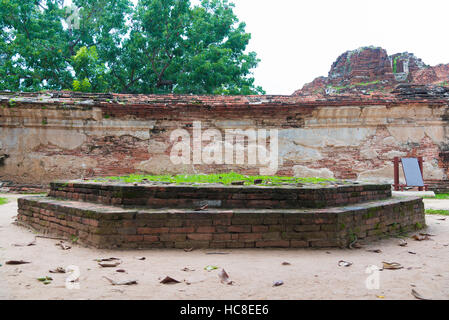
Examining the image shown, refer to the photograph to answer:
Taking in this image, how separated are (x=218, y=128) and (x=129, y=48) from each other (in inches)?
338

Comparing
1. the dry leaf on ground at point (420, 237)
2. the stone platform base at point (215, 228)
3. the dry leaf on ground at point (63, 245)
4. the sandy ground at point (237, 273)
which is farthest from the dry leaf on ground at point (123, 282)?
the dry leaf on ground at point (420, 237)

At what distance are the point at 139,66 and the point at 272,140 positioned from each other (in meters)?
9.53

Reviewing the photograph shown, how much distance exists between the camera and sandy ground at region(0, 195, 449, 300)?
2.12 meters

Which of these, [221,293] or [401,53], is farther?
[401,53]

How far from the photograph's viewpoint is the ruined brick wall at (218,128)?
8.64 m

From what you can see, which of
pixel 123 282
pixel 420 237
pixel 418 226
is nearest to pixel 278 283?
pixel 123 282

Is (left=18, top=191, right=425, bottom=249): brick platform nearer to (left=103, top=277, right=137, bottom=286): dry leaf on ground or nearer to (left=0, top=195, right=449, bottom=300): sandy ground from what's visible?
(left=0, top=195, right=449, bottom=300): sandy ground

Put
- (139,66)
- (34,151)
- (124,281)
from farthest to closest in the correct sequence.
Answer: (139,66) < (34,151) < (124,281)

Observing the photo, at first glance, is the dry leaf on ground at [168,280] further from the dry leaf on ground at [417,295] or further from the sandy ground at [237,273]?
the dry leaf on ground at [417,295]

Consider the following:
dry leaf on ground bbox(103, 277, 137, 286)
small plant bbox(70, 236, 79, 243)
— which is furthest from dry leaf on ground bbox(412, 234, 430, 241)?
small plant bbox(70, 236, 79, 243)

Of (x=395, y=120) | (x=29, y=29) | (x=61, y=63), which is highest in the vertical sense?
(x=29, y=29)
